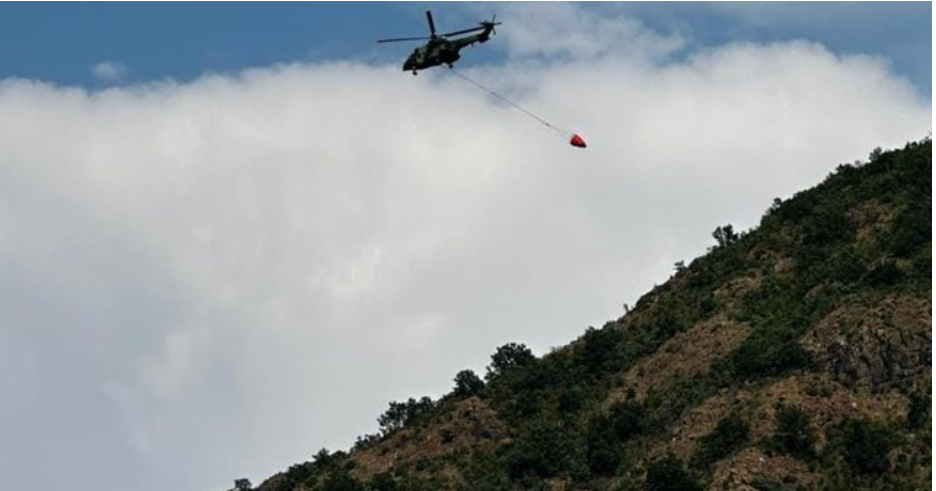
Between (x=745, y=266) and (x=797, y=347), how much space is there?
1962cm

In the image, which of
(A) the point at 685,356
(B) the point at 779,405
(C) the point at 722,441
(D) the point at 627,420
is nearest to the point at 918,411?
(B) the point at 779,405

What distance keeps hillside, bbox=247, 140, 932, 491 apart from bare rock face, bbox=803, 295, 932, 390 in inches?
3.2

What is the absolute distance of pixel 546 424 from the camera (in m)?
94.8

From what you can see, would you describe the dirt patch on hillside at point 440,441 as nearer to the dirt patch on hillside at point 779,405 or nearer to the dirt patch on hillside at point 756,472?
the dirt patch on hillside at point 779,405

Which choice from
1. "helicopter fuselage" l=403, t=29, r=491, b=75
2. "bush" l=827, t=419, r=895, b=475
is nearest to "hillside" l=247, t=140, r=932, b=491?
"bush" l=827, t=419, r=895, b=475

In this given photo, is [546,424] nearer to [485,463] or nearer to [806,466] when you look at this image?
[485,463]

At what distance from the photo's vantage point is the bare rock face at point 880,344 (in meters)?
85.3

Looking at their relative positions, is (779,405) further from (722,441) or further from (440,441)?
(440,441)

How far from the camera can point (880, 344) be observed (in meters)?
86.3

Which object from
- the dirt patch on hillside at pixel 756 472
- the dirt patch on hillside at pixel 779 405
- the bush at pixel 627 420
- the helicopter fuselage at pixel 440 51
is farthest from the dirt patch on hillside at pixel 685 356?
the helicopter fuselage at pixel 440 51

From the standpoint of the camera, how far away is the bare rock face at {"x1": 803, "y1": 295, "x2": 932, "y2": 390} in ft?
280

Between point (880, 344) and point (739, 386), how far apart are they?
23.6 feet

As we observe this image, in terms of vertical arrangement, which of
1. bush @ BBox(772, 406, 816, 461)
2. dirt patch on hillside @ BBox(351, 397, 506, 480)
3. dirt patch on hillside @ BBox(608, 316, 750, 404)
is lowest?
bush @ BBox(772, 406, 816, 461)

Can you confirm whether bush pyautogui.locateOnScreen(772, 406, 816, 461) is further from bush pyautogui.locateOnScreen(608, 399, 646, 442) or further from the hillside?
bush pyautogui.locateOnScreen(608, 399, 646, 442)
